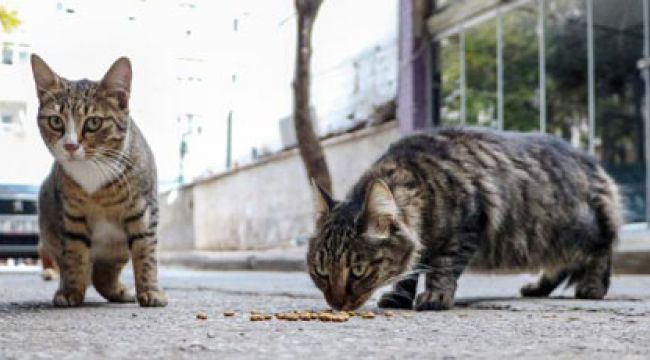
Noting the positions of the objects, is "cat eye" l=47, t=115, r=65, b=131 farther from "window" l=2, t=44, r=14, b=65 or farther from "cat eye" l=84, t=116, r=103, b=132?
"window" l=2, t=44, r=14, b=65

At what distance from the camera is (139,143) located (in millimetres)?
3807

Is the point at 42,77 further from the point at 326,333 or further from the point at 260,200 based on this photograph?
the point at 260,200

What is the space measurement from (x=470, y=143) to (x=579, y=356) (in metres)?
2.21

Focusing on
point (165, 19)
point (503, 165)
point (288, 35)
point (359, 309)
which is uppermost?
point (288, 35)

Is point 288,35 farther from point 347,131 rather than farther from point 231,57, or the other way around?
point 231,57

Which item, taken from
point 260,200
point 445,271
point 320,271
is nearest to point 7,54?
point 320,271

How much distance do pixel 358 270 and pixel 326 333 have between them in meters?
0.89

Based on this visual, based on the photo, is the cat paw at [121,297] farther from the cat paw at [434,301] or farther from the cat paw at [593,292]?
the cat paw at [593,292]

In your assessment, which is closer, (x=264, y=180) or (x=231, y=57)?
(x=231, y=57)

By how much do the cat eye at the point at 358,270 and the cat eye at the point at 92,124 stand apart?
3.63 ft

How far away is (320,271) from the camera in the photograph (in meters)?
3.48

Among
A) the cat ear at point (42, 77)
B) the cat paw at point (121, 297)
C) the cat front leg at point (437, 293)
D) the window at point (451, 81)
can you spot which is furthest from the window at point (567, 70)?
the cat ear at point (42, 77)

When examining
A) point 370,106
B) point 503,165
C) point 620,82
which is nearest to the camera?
point 503,165

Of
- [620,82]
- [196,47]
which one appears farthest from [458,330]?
[620,82]
